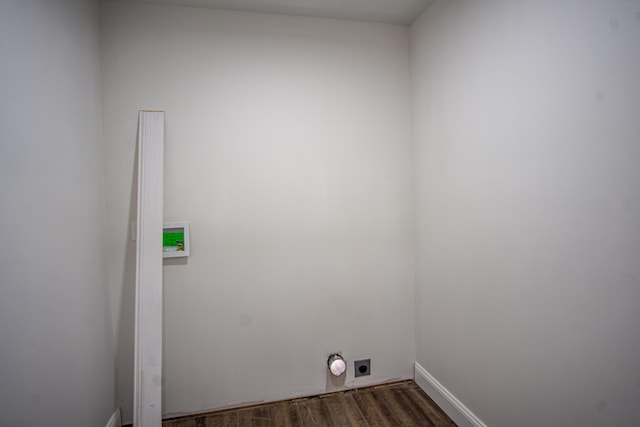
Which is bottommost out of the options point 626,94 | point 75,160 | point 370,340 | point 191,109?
point 370,340

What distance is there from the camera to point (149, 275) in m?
1.86

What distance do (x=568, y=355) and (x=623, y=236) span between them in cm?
51

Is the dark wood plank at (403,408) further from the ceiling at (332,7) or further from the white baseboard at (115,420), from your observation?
the ceiling at (332,7)

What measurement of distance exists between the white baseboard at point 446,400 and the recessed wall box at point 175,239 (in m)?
1.71

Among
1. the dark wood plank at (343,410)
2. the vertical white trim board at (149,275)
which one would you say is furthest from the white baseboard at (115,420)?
the dark wood plank at (343,410)

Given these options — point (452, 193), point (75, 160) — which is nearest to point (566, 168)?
point (452, 193)

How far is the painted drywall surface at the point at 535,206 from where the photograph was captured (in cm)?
112

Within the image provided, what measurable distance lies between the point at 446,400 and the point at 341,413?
63 cm

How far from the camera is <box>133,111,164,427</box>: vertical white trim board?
179cm

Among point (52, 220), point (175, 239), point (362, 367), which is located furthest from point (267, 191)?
point (362, 367)

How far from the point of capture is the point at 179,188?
202 centimetres

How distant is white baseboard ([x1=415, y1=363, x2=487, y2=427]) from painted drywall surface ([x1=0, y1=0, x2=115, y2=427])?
1.88 meters

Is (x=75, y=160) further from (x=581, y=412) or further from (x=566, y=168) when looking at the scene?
(x=581, y=412)

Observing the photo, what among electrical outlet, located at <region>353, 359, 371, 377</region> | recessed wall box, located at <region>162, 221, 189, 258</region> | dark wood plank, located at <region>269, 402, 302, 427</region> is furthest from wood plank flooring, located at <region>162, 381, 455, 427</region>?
recessed wall box, located at <region>162, 221, 189, 258</region>
